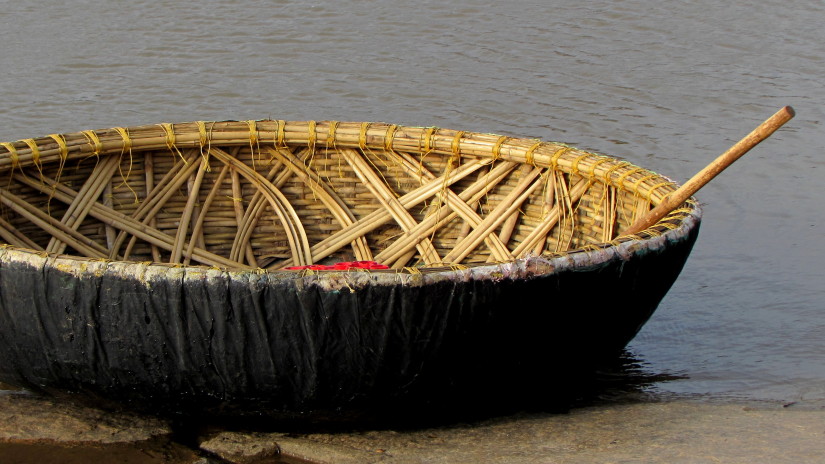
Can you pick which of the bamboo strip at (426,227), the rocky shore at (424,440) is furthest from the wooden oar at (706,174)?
the bamboo strip at (426,227)

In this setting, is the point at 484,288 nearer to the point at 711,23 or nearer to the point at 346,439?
the point at 346,439

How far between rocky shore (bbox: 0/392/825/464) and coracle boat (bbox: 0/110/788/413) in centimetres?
11

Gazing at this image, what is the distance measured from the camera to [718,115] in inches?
257

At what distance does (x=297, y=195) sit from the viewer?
4.07m

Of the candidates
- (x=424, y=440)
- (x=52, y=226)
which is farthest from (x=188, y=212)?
(x=424, y=440)

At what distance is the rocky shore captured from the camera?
2.54m

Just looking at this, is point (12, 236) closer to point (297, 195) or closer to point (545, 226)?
point (297, 195)

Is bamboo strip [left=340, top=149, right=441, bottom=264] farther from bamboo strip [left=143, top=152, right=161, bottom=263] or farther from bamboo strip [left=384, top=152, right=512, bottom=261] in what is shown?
bamboo strip [left=143, top=152, right=161, bottom=263]

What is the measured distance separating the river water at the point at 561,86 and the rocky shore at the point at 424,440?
0.81 meters

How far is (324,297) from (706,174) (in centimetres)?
123

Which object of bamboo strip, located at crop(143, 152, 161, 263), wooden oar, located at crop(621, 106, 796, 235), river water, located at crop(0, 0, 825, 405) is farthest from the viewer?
river water, located at crop(0, 0, 825, 405)

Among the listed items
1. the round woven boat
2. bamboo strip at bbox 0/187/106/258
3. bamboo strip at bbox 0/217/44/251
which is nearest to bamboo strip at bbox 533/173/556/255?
the round woven boat

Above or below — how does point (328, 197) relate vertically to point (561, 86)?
above

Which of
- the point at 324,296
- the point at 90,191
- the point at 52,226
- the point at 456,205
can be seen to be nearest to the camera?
the point at 324,296
